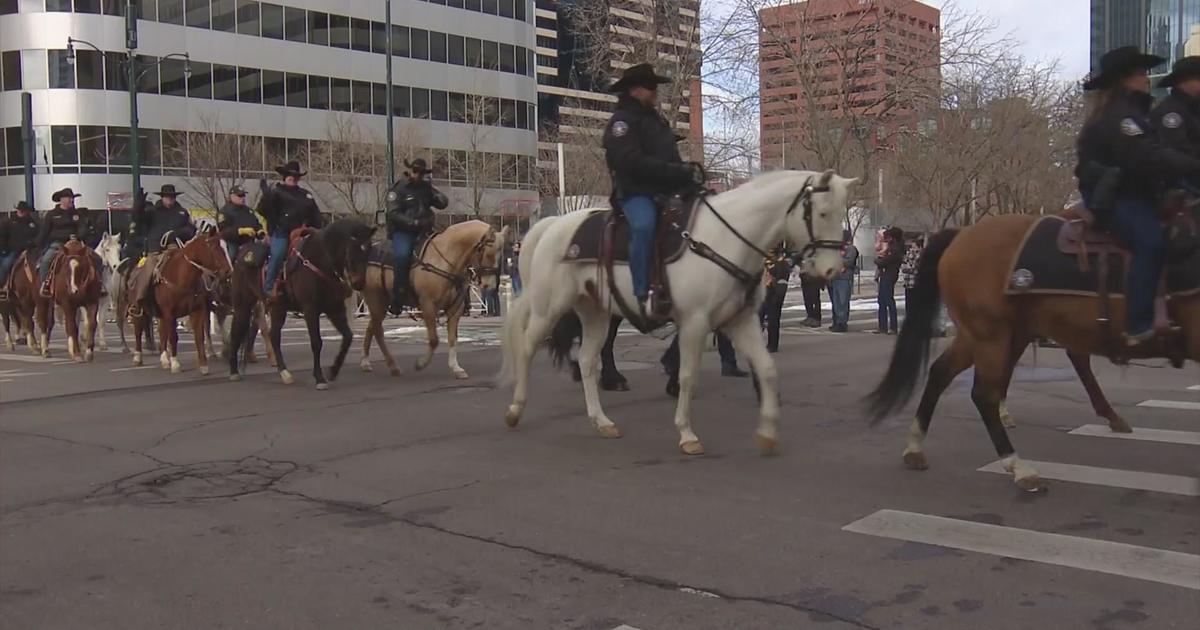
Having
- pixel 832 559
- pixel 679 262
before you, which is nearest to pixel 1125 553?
pixel 832 559

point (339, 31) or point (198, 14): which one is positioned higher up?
point (339, 31)

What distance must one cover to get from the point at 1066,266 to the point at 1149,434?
286 cm

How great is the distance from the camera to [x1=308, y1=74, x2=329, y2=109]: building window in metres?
56.0

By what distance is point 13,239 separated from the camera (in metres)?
18.3

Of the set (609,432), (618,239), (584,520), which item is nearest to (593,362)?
(609,432)

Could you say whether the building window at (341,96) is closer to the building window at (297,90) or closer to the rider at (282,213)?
the building window at (297,90)

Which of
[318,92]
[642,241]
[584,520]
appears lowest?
[584,520]

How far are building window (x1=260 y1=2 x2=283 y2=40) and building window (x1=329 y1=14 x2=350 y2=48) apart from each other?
2.86 metres

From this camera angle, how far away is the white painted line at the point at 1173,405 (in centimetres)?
952

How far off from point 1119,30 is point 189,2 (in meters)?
42.6

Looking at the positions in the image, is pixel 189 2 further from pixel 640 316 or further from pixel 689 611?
pixel 689 611

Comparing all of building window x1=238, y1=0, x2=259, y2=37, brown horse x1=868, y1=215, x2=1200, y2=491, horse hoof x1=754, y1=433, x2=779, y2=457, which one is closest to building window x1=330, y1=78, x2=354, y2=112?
building window x1=238, y1=0, x2=259, y2=37

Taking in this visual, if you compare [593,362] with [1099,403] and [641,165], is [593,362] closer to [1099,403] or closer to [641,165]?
[641,165]

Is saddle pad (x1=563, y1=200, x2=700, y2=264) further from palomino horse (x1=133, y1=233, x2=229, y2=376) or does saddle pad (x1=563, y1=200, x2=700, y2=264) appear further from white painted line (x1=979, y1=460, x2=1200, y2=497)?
palomino horse (x1=133, y1=233, x2=229, y2=376)
